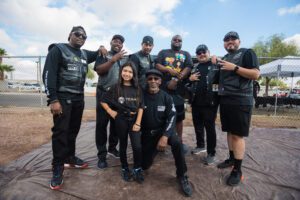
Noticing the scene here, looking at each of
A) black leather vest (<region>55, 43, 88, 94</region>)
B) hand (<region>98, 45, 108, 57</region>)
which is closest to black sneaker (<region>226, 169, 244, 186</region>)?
black leather vest (<region>55, 43, 88, 94</region>)

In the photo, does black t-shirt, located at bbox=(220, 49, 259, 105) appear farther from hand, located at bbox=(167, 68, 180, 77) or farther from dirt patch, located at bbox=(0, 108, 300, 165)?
dirt patch, located at bbox=(0, 108, 300, 165)

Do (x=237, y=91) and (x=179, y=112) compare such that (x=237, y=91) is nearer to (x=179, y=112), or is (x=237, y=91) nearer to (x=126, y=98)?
(x=179, y=112)

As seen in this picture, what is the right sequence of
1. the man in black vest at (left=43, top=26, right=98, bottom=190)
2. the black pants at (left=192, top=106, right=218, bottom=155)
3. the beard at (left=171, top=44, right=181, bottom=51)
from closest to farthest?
the man in black vest at (left=43, top=26, right=98, bottom=190), the black pants at (left=192, top=106, right=218, bottom=155), the beard at (left=171, top=44, right=181, bottom=51)

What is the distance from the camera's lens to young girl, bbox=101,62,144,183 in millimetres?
2559

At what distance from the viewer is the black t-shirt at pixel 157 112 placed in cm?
264

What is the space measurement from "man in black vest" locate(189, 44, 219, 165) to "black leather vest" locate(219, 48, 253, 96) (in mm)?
343

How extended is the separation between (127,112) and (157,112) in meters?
0.43

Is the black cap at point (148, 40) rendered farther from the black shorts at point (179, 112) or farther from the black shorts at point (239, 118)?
the black shorts at point (239, 118)

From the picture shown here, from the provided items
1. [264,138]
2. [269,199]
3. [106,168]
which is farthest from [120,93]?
[264,138]

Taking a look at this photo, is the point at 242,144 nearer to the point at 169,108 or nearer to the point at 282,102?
the point at 169,108

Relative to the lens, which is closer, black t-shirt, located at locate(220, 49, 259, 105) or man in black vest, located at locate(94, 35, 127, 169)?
black t-shirt, located at locate(220, 49, 259, 105)

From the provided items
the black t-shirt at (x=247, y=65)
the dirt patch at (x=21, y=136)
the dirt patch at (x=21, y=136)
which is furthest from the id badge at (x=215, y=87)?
the dirt patch at (x=21, y=136)

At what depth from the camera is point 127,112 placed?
2594 mm

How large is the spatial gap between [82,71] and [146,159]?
1611 mm
